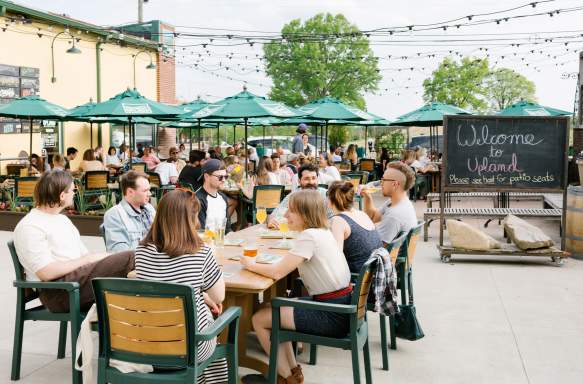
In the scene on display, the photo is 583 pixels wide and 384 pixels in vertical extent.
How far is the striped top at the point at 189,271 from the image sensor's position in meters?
3.28

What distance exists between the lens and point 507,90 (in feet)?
250

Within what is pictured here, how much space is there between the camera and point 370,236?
14.7 ft

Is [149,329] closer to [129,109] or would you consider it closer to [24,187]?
[24,187]

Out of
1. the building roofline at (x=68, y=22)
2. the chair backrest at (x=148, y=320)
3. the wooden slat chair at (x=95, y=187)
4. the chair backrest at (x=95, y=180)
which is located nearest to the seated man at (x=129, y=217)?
the chair backrest at (x=148, y=320)

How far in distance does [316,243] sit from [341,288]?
324 mm

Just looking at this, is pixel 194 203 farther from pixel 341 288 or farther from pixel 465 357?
pixel 465 357

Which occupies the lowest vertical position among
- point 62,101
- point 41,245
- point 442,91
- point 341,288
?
point 341,288

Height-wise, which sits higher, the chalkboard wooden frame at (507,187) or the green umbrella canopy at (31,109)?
the green umbrella canopy at (31,109)

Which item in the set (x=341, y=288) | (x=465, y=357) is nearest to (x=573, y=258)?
(x=465, y=357)

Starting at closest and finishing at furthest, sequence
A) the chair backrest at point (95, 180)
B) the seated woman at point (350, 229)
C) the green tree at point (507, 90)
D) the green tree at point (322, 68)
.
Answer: the seated woman at point (350, 229), the chair backrest at point (95, 180), the green tree at point (322, 68), the green tree at point (507, 90)

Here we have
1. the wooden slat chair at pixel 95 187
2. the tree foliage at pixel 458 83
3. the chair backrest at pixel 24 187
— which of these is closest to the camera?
the chair backrest at pixel 24 187

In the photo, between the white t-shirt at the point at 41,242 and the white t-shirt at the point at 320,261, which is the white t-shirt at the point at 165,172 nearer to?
the white t-shirt at the point at 41,242

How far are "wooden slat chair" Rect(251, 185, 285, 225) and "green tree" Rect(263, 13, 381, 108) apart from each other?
4521cm

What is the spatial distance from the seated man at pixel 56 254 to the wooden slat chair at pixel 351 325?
3.04 ft
